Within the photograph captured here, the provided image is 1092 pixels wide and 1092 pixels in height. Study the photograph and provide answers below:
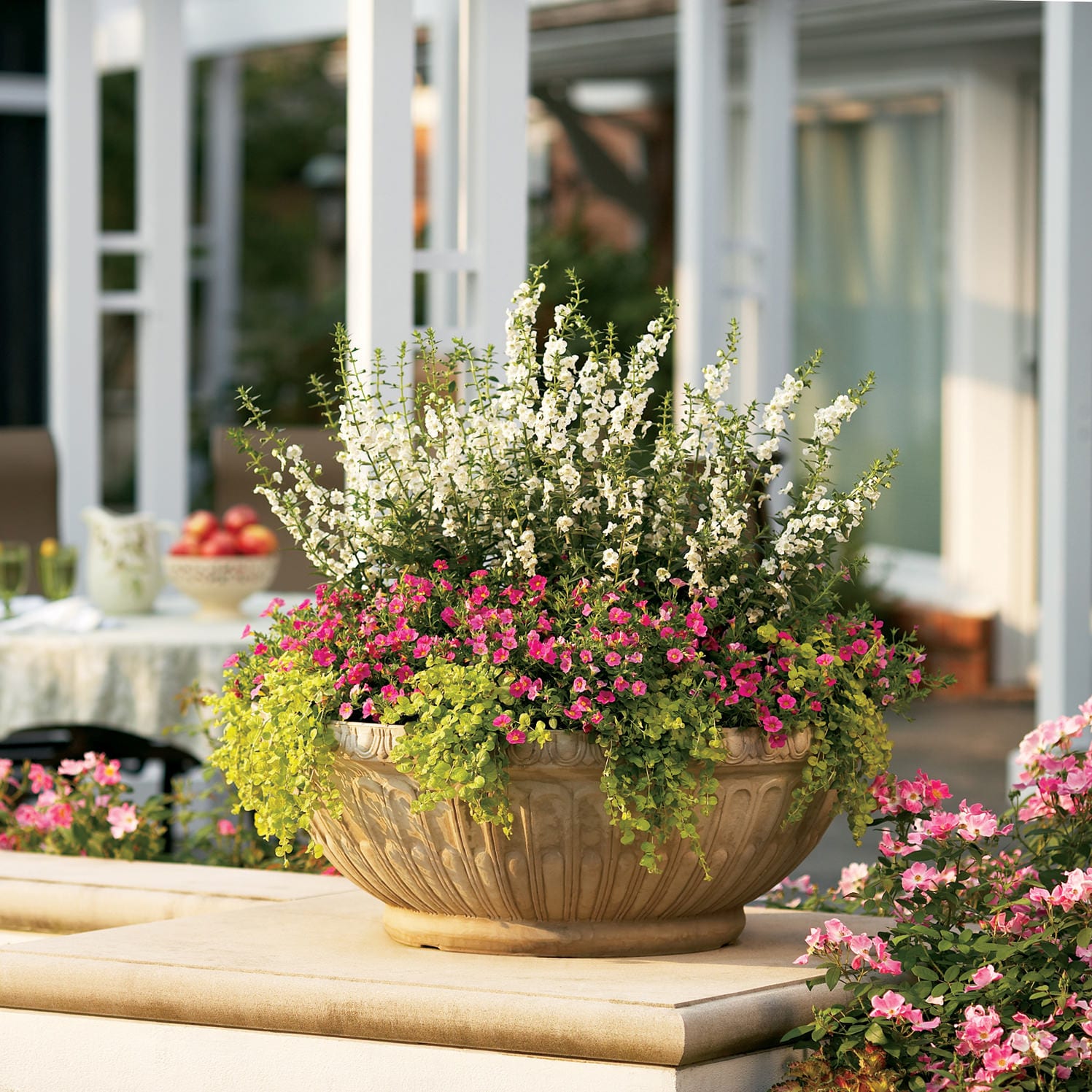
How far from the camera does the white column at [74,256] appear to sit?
634cm

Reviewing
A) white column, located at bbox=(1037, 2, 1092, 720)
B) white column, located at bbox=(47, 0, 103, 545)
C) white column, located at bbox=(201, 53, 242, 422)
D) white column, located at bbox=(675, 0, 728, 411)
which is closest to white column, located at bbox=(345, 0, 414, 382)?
white column, located at bbox=(1037, 2, 1092, 720)

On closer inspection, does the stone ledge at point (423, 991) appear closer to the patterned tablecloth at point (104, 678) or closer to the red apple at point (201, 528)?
the patterned tablecloth at point (104, 678)

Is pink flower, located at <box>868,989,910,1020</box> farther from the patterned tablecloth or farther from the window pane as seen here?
the window pane

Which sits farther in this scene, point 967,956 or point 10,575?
point 10,575

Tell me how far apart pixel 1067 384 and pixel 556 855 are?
11.0 ft

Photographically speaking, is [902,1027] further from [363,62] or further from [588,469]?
[363,62]

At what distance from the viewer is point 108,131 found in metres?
13.8

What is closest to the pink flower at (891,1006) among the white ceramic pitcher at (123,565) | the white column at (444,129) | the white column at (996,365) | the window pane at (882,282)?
the white ceramic pitcher at (123,565)

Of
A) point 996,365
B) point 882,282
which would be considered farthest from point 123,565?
point 882,282

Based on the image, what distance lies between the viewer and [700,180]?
246 inches

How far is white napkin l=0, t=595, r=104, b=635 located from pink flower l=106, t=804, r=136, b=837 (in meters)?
1.30

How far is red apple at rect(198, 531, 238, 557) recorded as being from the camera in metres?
4.31

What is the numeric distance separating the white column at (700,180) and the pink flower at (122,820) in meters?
3.50

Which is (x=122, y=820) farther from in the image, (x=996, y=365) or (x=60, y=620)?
(x=996, y=365)
